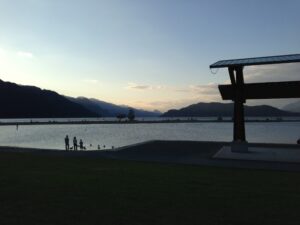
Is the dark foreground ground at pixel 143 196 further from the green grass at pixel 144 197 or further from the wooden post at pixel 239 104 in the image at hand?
the wooden post at pixel 239 104

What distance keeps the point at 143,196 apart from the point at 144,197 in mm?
104

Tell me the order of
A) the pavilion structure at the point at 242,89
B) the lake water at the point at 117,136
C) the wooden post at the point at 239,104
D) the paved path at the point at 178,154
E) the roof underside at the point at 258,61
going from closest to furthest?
the paved path at the point at 178,154
the roof underside at the point at 258,61
the pavilion structure at the point at 242,89
the wooden post at the point at 239,104
the lake water at the point at 117,136

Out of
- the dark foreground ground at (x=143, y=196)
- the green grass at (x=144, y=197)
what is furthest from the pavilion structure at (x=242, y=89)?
the green grass at (x=144, y=197)

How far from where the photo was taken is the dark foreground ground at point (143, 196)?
23.5ft

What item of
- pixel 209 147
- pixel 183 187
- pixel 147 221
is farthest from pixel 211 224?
pixel 209 147

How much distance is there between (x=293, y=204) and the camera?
335 inches

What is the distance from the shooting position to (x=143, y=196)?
29.5 ft

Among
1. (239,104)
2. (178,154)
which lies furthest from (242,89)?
(178,154)

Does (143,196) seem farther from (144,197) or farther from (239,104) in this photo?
(239,104)

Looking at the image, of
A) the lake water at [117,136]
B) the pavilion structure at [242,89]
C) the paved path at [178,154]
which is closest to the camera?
the paved path at [178,154]

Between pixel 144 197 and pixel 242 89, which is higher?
pixel 242 89

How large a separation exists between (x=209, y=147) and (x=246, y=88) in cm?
471

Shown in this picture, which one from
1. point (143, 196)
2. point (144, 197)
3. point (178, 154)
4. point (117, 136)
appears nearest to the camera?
point (144, 197)

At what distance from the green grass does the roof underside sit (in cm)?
741
